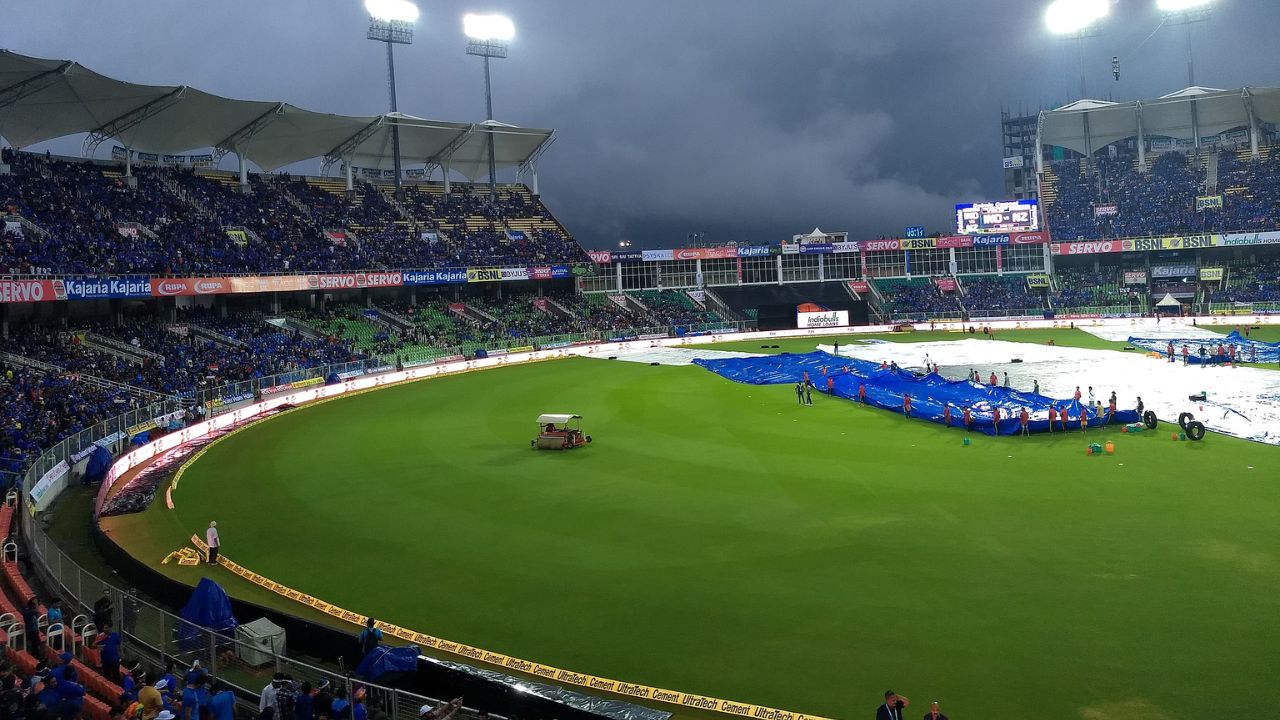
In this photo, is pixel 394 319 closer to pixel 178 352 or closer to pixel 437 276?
pixel 437 276

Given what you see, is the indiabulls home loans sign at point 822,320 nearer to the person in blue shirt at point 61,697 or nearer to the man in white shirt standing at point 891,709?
the man in white shirt standing at point 891,709

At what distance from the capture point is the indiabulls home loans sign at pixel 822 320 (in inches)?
3413

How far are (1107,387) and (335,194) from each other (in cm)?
6887

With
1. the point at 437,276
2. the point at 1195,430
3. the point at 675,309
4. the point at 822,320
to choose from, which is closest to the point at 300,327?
the point at 437,276

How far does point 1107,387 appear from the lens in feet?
127

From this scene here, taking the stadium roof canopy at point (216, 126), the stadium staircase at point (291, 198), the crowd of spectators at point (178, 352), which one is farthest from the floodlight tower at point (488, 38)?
the crowd of spectators at point (178, 352)

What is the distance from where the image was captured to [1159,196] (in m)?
91.9

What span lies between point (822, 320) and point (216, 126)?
58758 millimetres

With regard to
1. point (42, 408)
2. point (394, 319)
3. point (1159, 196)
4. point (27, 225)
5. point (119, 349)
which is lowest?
point (42, 408)

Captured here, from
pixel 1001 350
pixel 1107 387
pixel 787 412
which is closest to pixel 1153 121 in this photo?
pixel 1001 350

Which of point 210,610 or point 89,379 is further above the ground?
point 89,379

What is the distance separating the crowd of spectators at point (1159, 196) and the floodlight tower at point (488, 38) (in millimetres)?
63646

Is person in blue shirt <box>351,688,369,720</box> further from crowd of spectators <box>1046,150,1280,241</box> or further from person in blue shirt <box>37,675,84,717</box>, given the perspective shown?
crowd of spectators <box>1046,150,1280,241</box>

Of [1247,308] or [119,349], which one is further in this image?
[1247,308]
